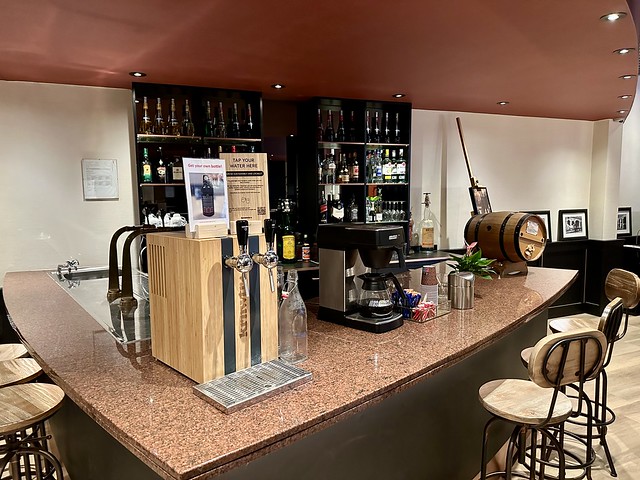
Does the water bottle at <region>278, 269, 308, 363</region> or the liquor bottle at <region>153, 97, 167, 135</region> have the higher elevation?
the liquor bottle at <region>153, 97, 167, 135</region>

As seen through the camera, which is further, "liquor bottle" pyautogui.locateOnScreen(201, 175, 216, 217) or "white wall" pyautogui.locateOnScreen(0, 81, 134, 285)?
"white wall" pyautogui.locateOnScreen(0, 81, 134, 285)

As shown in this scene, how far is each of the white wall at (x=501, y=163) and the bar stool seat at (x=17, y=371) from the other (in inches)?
151

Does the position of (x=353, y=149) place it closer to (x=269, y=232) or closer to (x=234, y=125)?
(x=234, y=125)

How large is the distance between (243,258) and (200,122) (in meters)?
2.84

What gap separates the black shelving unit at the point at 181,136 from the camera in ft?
12.1

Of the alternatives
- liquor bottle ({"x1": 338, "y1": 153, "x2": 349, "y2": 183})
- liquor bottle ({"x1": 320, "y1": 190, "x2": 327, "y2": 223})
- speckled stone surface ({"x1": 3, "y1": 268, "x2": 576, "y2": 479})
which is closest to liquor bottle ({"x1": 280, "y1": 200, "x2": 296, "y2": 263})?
liquor bottle ({"x1": 320, "y1": 190, "x2": 327, "y2": 223})

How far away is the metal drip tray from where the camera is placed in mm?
1249

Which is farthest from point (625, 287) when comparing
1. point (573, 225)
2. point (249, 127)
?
point (573, 225)

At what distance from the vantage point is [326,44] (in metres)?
2.70

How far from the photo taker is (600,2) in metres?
2.27

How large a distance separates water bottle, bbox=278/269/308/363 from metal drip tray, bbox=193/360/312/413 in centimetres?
15

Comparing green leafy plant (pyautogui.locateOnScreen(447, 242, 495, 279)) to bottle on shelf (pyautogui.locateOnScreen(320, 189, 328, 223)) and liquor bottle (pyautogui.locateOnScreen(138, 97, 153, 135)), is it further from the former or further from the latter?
liquor bottle (pyautogui.locateOnScreen(138, 97, 153, 135))

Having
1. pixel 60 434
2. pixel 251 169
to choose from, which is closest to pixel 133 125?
pixel 60 434

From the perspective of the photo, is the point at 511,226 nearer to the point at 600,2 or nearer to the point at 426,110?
the point at 600,2
